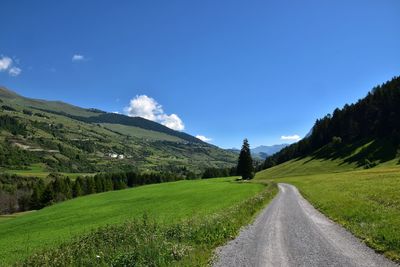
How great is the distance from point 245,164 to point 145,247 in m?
124

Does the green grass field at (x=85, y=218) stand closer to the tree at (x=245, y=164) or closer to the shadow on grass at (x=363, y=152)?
the shadow on grass at (x=363, y=152)

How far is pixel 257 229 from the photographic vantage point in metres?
25.9

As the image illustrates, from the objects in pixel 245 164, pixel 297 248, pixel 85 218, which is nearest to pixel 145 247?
pixel 297 248

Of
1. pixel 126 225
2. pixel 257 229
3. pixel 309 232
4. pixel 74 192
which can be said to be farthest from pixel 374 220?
pixel 74 192

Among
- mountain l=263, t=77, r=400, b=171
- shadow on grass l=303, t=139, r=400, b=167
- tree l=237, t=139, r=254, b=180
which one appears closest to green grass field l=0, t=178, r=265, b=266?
shadow on grass l=303, t=139, r=400, b=167

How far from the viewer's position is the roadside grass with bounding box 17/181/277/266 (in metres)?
16.7

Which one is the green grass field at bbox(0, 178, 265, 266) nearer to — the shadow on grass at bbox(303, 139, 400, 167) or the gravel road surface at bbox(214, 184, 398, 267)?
the gravel road surface at bbox(214, 184, 398, 267)

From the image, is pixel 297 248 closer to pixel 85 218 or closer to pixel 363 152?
pixel 85 218

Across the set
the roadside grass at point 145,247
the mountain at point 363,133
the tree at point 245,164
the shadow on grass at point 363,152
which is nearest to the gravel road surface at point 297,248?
Result: the roadside grass at point 145,247

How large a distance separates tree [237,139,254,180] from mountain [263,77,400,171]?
30864mm

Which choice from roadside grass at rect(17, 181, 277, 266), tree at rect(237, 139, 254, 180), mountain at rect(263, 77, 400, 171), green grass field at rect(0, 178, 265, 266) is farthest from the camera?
tree at rect(237, 139, 254, 180)

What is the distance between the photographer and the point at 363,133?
15012 cm

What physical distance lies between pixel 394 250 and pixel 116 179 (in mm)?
189762

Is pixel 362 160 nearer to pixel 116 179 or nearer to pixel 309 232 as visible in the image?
pixel 309 232
